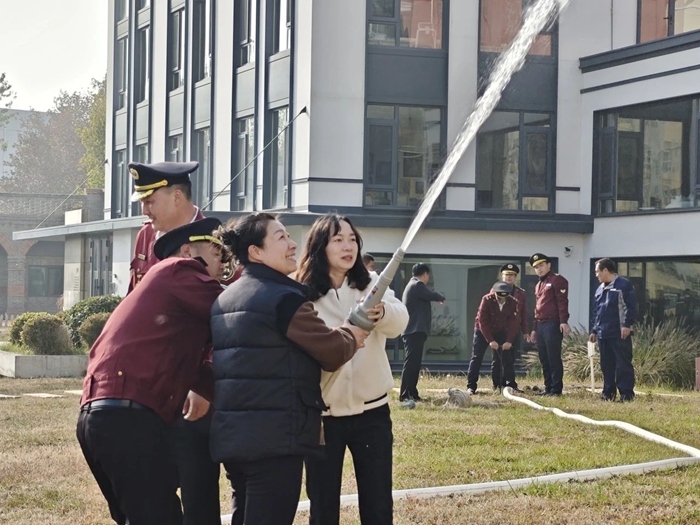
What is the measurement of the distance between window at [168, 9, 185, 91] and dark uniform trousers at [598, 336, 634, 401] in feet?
61.7

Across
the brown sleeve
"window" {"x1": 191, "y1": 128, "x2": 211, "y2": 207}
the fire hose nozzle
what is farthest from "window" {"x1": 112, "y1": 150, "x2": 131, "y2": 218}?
the brown sleeve

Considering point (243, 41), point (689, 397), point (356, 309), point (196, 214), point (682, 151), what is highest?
point (243, 41)

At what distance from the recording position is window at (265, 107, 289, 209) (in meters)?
25.1

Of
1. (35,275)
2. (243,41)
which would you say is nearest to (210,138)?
(243,41)

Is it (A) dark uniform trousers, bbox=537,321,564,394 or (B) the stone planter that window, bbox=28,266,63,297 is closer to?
(B) the stone planter

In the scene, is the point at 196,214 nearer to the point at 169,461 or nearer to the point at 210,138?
the point at 169,461

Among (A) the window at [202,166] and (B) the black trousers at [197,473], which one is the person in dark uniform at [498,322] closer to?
(B) the black trousers at [197,473]

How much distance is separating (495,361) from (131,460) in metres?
13.7

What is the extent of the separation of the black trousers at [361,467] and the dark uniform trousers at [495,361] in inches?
447

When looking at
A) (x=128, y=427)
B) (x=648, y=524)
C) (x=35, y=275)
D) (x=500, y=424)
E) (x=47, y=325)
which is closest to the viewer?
(x=128, y=427)

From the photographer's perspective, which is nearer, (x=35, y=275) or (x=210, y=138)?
(x=210, y=138)

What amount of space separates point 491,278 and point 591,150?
3.57 m

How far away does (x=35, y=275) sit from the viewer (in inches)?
2425

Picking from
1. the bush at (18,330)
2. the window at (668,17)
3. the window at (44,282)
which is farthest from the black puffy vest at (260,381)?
the window at (44,282)
